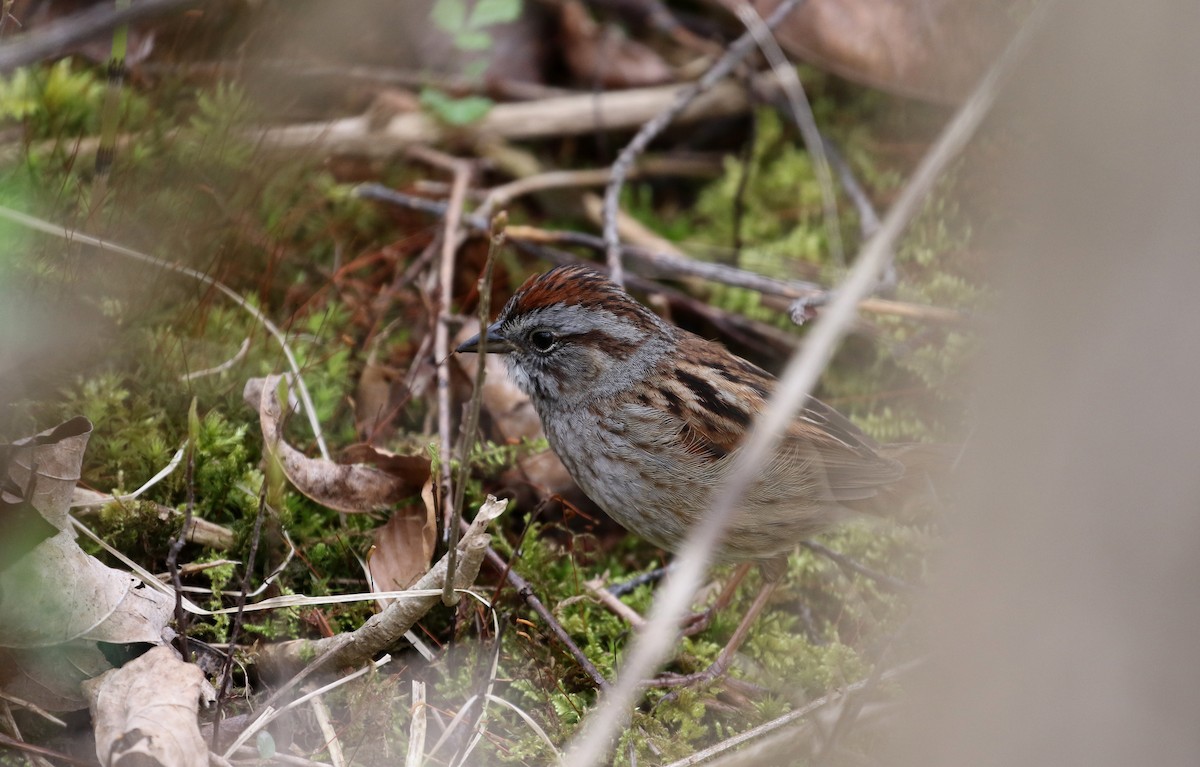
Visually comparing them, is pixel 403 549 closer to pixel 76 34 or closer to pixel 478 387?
pixel 478 387

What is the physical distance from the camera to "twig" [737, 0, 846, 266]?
5.19 metres

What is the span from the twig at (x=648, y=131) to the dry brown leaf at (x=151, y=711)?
243 centimetres

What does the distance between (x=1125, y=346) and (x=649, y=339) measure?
2.09 metres

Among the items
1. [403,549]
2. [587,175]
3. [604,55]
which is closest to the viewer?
[403,549]

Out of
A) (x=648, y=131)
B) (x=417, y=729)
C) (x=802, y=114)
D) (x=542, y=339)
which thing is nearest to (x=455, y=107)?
(x=648, y=131)

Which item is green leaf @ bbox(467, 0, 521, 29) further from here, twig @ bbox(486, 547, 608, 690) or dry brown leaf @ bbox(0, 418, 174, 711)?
dry brown leaf @ bbox(0, 418, 174, 711)

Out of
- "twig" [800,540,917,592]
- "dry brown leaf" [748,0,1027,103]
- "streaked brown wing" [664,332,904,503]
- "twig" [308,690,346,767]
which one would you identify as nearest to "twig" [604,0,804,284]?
"dry brown leaf" [748,0,1027,103]

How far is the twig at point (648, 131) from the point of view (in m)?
4.66

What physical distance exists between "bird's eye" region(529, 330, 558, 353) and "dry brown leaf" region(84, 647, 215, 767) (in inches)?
63.7

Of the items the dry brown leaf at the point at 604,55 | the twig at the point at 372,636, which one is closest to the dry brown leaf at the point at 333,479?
the twig at the point at 372,636

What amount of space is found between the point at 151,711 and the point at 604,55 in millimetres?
4440

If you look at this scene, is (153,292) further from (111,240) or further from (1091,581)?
(1091,581)

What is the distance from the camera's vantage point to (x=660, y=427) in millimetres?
3684

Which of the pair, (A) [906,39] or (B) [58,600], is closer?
(B) [58,600]
